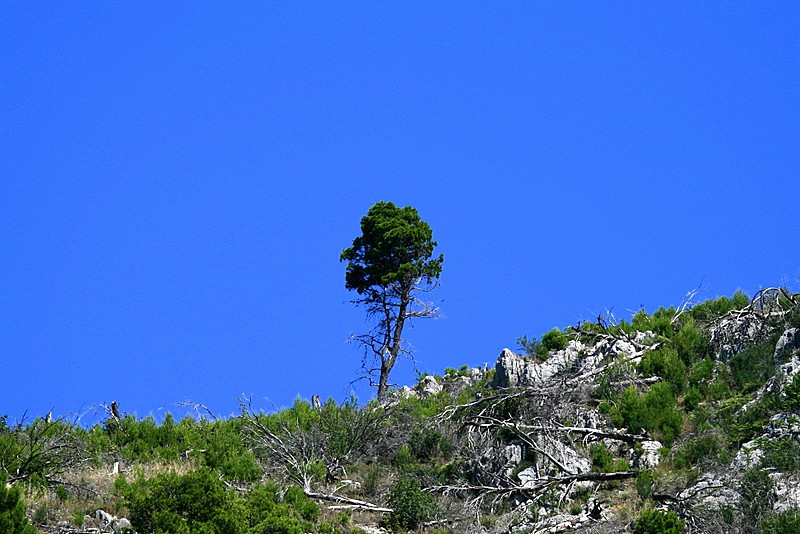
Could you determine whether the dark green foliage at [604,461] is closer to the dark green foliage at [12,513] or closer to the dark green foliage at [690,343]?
the dark green foliage at [690,343]

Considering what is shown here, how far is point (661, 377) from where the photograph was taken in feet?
76.2

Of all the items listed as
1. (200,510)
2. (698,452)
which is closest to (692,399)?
(698,452)

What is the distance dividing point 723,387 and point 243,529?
39.1 feet

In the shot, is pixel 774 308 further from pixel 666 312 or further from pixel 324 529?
pixel 324 529

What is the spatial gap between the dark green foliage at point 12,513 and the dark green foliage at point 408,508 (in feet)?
23.0

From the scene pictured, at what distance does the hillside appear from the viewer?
53.6 ft

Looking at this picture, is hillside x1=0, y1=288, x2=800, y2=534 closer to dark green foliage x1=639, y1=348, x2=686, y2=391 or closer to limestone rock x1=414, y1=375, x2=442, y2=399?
dark green foliage x1=639, y1=348, x2=686, y2=391

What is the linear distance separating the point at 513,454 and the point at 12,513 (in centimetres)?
1032

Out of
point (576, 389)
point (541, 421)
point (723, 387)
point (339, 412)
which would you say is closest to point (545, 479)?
point (541, 421)

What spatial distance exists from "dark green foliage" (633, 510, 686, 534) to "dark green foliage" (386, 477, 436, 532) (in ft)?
14.9

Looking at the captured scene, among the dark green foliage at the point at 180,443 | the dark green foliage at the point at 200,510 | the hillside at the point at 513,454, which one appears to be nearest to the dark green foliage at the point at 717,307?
the hillside at the point at 513,454

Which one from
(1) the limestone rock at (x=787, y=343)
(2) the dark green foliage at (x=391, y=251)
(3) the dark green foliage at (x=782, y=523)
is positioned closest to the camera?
(3) the dark green foliage at (x=782, y=523)

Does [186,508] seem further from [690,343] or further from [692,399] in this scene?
[690,343]

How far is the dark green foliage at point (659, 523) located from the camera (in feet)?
50.2
